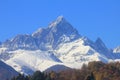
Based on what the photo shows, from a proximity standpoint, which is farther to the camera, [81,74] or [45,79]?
[81,74]

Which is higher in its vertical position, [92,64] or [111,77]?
[92,64]

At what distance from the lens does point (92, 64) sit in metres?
158

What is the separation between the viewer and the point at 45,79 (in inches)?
4665

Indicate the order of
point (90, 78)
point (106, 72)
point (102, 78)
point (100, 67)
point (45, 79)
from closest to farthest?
1. point (90, 78)
2. point (45, 79)
3. point (102, 78)
4. point (106, 72)
5. point (100, 67)

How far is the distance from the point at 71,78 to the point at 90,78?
1500 inches

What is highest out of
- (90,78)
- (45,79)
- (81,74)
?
(81,74)

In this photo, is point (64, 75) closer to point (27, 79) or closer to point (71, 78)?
point (71, 78)

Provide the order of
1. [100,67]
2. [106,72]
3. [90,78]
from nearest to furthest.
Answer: [90,78] < [106,72] < [100,67]

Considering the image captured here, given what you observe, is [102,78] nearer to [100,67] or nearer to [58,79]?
[58,79]

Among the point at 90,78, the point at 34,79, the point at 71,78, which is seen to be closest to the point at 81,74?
the point at 71,78

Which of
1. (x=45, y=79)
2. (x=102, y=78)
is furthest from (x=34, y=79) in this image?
(x=102, y=78)

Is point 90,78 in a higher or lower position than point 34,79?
lower

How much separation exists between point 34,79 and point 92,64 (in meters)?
40.1

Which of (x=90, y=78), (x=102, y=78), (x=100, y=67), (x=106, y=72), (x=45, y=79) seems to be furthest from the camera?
(x=100, y=67)
